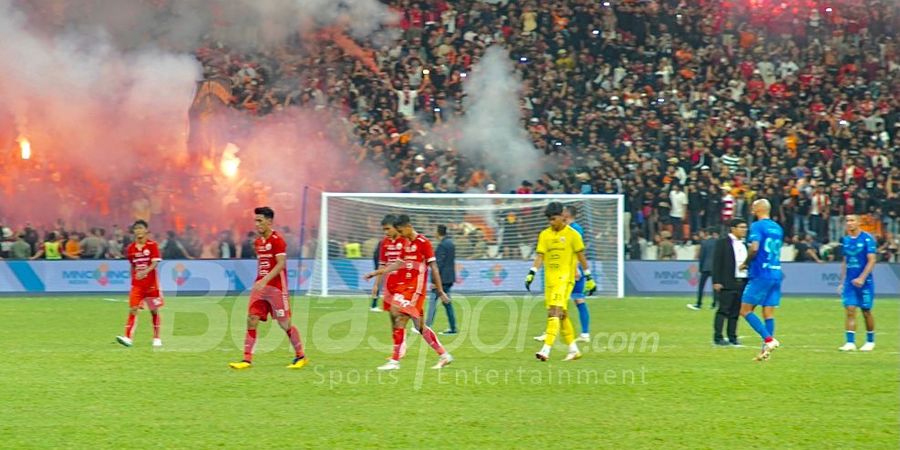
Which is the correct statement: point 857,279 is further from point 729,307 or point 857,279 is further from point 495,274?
point 495,274

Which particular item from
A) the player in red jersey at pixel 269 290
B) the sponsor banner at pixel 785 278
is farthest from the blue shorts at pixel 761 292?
the sponsor banner at pixel 785 278

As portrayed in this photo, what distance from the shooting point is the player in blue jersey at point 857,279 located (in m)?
15.3

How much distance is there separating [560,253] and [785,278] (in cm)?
1703

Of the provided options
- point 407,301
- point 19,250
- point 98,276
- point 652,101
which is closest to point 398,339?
point 407,301

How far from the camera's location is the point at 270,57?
3431cm

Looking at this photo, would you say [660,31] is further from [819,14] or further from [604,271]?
[604,271]

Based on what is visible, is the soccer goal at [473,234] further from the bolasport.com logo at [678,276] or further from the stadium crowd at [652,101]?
the stadium crowd at [652,101]

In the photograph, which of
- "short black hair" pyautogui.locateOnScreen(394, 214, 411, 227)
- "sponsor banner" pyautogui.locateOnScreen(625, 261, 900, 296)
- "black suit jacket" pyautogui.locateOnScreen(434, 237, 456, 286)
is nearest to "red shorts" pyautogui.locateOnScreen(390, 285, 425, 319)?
"short black hair" pyautogui.locateOnScreen(394, 214, 411, 227)

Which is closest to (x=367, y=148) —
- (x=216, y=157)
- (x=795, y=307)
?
(x=216, y=157)

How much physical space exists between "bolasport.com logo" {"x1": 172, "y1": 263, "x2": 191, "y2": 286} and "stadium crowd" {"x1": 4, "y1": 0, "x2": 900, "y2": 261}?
3.64ft

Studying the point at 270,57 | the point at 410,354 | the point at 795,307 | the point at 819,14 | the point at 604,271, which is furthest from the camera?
the point at 819,14

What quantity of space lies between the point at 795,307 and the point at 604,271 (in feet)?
16.6

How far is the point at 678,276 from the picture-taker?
29234mm

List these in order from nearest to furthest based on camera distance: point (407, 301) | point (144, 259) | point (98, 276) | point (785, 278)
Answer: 1. point (407, 301)
2. point (144, 259)
3. point (98, 276)
4. point (785, 278)
